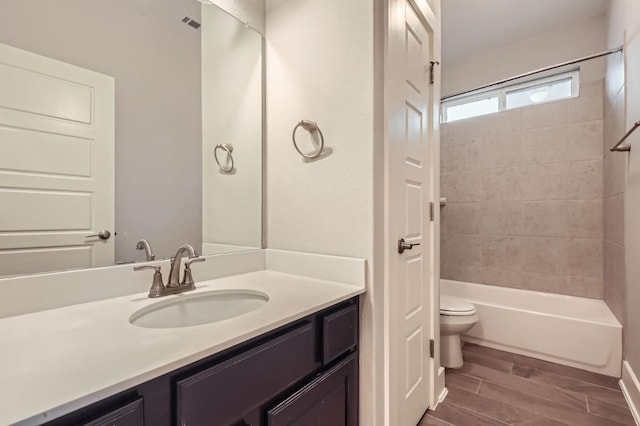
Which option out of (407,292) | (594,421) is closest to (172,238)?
(407,292)

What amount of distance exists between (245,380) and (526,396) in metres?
1.85

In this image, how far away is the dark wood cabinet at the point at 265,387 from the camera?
53 cm

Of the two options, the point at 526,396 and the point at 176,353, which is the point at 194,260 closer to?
the point at 176,353

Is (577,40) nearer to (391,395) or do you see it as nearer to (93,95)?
(391,395)

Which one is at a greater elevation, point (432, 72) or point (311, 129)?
point (432, 72)

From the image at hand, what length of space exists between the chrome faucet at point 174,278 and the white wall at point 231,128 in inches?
7.6

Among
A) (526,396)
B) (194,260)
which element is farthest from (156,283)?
(526,396)

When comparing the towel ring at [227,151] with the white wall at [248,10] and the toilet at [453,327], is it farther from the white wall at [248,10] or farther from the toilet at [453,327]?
the toilet at [453,327]

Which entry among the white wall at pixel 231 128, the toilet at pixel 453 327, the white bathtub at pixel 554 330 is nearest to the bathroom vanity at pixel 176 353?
the white wall at pixel 231 128

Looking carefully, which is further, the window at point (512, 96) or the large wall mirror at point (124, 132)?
the window at point (512, 96)

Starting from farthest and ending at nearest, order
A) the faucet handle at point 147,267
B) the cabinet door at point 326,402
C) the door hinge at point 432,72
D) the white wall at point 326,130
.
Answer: the door hinge at point 432,72 < the white wall at point 326,130 < the faucet handle at point 147,267 < the cabinet door at point 326,402

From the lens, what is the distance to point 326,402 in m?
0.94

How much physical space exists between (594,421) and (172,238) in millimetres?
2258

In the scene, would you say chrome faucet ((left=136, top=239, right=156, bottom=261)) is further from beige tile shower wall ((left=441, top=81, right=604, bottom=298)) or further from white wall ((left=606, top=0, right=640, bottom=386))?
beige tile shower wall ((left=441, top=81, right=604, bottom=298))
